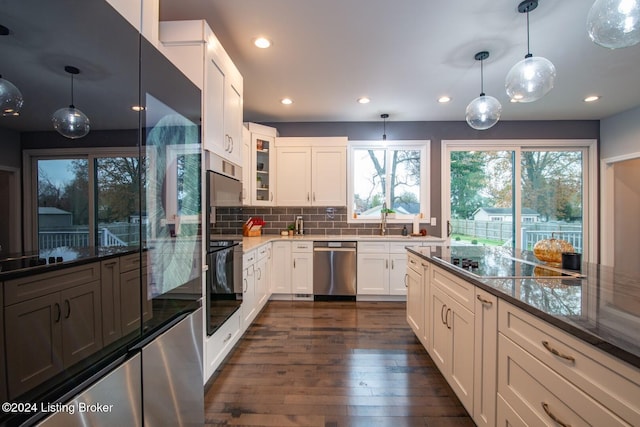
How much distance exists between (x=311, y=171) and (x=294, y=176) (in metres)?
0.27

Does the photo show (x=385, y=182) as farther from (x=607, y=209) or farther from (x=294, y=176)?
(x=607, y=209)

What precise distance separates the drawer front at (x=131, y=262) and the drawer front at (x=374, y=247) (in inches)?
124

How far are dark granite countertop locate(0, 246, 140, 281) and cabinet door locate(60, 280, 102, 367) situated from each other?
0.07m

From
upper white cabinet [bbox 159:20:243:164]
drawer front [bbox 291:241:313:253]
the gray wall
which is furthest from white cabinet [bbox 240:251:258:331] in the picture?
the gray wall

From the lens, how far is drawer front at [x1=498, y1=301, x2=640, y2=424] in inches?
29.8

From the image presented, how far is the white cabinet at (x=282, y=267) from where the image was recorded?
388cm

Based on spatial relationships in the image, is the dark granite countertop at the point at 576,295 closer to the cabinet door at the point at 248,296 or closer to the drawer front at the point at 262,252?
the cabinet door at the point at 248,296

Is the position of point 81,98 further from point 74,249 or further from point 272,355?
point 272,355

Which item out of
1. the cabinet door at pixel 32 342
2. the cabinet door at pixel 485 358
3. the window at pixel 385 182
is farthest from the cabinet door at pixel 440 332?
the window at pixel 385 182

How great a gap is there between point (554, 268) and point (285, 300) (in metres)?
3.09

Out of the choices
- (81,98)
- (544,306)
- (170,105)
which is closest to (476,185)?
(544,306)

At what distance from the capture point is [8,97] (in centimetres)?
58

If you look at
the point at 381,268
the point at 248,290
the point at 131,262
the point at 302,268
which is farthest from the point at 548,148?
the point at 131,262

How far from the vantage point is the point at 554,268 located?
1674 millimetres
